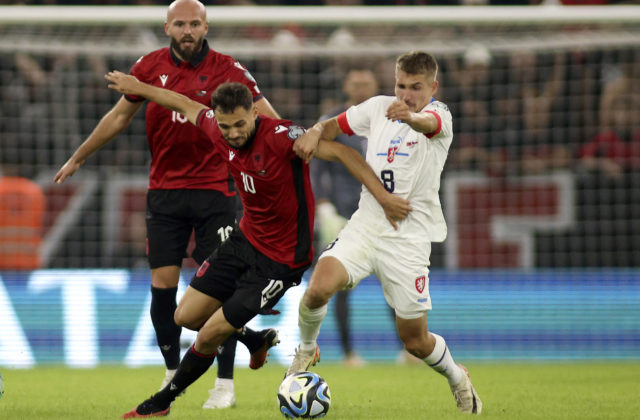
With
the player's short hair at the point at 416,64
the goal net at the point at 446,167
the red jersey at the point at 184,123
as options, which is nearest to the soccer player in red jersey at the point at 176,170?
the red jersey at the point at 184,123

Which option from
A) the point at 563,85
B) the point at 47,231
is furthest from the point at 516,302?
the point at 47,231

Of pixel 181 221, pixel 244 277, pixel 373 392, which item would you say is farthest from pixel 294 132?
pixel 373 392

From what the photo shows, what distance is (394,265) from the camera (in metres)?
5.35

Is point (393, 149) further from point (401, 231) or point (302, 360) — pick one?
point (302, 360)

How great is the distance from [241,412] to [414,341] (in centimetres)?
106

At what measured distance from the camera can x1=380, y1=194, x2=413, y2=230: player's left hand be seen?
5.32 meters

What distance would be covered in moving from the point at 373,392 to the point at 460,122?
5866mm

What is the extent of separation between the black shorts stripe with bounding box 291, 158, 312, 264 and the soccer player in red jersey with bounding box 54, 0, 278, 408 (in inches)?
32.4

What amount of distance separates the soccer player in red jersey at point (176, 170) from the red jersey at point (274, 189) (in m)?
0.71

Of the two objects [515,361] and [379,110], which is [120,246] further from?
[379,110]

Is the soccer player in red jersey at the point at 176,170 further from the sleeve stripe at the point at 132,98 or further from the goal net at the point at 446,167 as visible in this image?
the goal net at the point at 446,167

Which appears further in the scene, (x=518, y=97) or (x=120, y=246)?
(x=518, y=97)

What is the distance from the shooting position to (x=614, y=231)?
10.6 m

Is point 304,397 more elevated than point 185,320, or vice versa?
point 185,320
